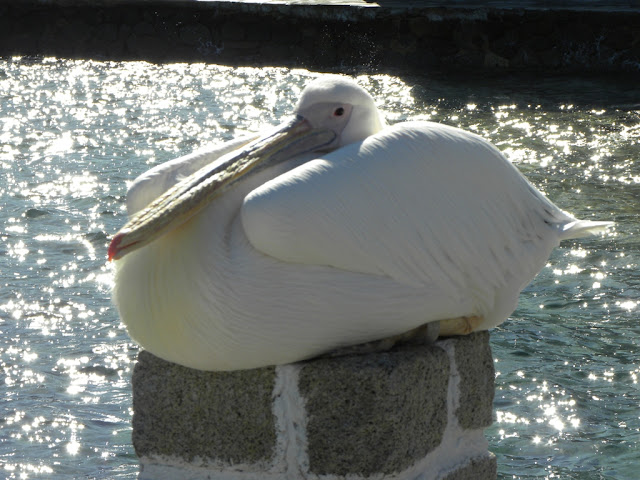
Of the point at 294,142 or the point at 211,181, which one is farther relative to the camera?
the point at 294,142

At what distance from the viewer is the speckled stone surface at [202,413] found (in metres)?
2.10

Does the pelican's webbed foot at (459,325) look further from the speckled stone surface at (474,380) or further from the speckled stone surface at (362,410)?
the speckled stone surface at (362,410)

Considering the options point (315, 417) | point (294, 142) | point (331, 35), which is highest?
point (331, 35)

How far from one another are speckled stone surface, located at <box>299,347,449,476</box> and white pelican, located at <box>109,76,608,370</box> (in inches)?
2.2

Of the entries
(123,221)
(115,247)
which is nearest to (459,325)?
(115,247)

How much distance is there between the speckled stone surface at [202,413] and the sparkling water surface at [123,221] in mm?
848

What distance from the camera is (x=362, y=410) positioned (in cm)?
203

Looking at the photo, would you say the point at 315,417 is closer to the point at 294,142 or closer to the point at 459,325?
the point at 459,325

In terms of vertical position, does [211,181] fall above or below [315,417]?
above

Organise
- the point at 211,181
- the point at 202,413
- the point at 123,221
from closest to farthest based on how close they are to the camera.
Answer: the point at 211,181 → the point at 202,413 → the point at 123,221

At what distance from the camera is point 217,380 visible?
212cm

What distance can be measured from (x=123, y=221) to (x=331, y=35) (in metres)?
5.47

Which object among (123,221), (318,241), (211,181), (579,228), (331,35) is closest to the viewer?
(318,241)


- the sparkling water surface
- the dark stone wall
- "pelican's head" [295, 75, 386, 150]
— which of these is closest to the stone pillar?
"pelican's head" [295, 75, 386, 150]
